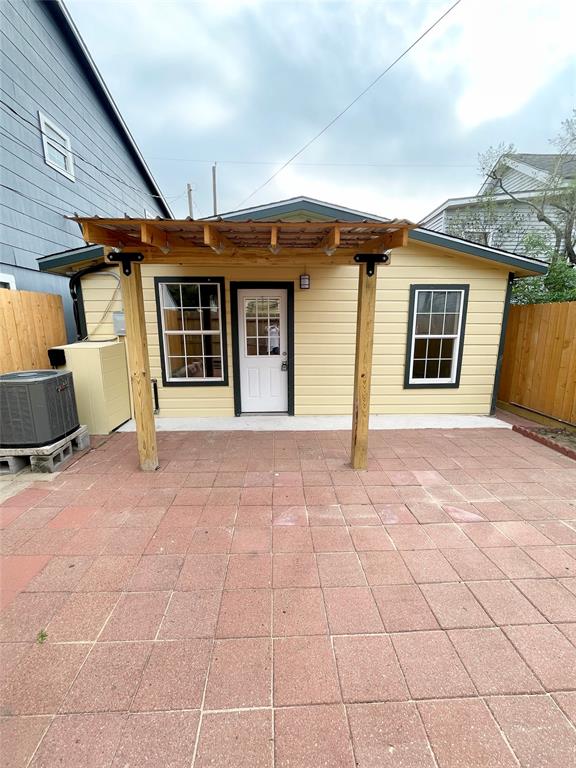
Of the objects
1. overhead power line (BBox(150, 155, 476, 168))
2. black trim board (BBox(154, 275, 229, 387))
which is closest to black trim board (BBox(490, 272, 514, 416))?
black trim board (BBox(154, 275, 229, 387))

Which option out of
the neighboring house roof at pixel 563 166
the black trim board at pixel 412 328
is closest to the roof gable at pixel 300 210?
the black trim board at pixel 412 328

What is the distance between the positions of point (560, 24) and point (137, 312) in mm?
8926

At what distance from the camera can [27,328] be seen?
4.25 meters

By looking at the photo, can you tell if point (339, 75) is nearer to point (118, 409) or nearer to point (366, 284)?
point (366, 284)

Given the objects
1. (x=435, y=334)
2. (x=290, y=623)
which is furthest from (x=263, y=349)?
(x=290, y=623)

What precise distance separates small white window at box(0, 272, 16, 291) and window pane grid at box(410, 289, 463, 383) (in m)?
5.90

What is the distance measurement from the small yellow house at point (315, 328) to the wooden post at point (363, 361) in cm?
172

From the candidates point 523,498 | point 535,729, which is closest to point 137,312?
point 535,729

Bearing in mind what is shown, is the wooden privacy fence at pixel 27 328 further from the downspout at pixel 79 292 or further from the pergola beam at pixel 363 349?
the pergola beam at pixel 363 349

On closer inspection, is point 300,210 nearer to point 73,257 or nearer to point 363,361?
point 363,361

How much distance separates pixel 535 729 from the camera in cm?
126

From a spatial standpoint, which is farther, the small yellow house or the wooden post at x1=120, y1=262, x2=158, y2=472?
the small yellow house

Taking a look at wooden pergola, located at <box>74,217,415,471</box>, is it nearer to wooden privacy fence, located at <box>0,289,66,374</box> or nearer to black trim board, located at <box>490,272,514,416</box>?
wooden privacy fence, located at <box>0,289,66,374</box>

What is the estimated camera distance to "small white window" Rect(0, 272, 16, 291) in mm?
4719
